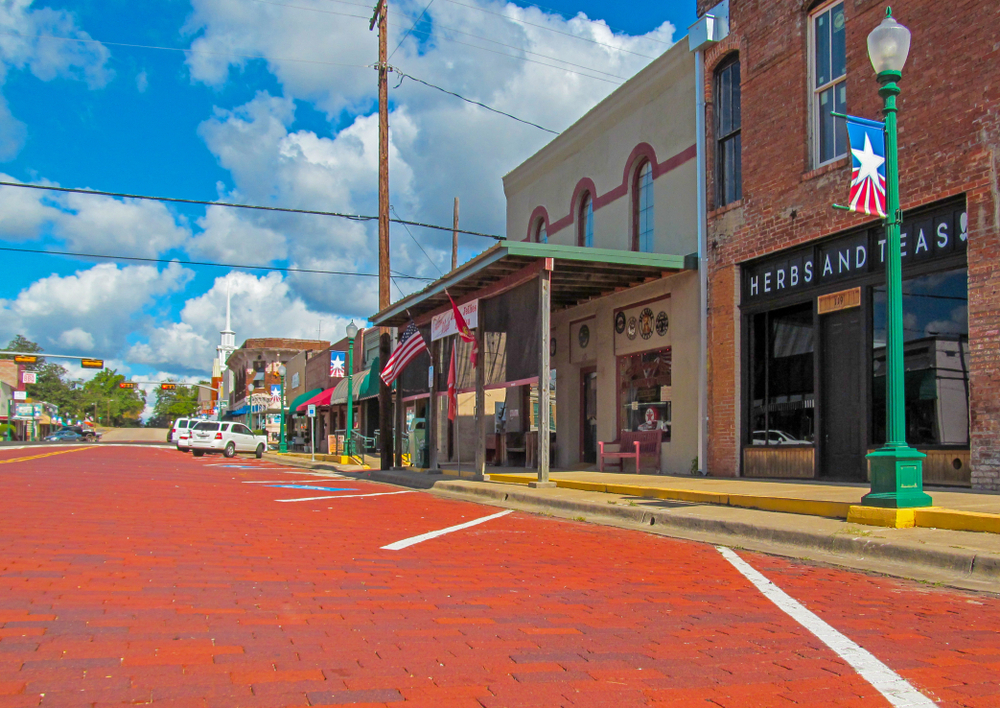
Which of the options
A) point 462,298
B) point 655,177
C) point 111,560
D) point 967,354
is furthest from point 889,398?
point 462,298

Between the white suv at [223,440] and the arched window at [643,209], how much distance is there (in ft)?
87.5

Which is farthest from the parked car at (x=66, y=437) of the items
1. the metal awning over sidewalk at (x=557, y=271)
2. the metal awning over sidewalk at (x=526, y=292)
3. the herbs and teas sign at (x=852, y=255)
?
the herbs and teas sign at (x=852, y=255)

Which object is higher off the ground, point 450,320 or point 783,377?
point 450,320

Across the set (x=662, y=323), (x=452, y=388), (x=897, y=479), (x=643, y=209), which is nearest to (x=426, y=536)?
(x=897, y=479)

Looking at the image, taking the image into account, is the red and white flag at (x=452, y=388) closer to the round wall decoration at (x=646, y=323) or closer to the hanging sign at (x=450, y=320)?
the hanging sign at (x=450, y=320)

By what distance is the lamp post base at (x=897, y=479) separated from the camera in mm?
8327

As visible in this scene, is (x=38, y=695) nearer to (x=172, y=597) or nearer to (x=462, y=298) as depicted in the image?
(x=172, y=597)

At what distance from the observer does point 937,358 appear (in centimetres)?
1129

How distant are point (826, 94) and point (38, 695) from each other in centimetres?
1363

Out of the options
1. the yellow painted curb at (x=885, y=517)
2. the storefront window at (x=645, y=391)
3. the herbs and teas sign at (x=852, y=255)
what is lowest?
the yellow painted curb at (x=885, y=517)

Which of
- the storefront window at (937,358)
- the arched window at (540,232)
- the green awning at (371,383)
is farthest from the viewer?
the green awning at (371,383)

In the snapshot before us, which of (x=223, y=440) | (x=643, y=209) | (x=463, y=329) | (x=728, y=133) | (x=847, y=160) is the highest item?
(x=728, y=133)

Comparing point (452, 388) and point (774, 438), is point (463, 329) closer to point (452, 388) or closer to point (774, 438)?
point (452, 388)

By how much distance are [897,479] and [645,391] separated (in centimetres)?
938
